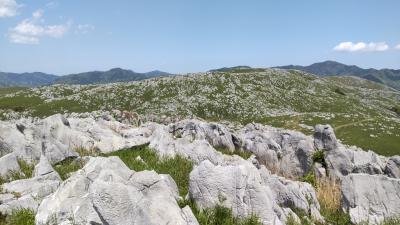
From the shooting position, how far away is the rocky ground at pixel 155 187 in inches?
467

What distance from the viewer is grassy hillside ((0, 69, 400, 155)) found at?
128000mm

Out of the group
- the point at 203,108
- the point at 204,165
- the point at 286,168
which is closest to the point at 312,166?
the point at 286,168

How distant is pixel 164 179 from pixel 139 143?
38.7 ft

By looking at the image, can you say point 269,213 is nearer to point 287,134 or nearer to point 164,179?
point 164,179

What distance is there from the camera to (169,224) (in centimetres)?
1174

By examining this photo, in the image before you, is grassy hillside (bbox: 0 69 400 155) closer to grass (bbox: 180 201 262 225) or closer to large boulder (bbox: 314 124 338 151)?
large boulder (bbox: 314 124 338 151)

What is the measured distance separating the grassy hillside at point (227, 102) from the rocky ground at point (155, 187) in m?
92.8

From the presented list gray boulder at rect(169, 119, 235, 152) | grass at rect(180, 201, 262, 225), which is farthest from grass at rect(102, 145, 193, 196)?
gray boulder at rect(169, 119, 235, 152)

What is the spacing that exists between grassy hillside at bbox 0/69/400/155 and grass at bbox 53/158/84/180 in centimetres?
9774

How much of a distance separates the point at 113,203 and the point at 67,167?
9.25 m

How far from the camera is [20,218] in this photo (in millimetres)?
12625

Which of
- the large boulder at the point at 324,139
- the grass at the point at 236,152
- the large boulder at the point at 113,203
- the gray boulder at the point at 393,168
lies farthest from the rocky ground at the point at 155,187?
the grass at the point at 236,152

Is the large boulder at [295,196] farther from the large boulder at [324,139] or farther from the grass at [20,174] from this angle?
the large boulder at [324,139]

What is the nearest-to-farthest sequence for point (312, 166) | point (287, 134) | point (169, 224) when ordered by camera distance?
point (169, 224), point (312, 166), point (287, 134)
